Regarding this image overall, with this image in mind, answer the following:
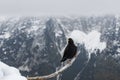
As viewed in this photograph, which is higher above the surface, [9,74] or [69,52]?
[9,74]

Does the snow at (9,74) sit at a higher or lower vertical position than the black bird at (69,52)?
higher

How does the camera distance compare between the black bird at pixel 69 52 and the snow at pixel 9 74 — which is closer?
the snow at pixel 9 74

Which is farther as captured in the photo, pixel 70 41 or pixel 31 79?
pixel 70 41

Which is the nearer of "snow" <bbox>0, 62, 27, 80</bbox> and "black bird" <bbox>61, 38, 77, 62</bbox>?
"snow" <bbox>0, 62, 27, 80</bbox>

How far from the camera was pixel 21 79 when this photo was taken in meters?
18.8

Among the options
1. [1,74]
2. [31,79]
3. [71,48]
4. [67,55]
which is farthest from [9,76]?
[71,48]

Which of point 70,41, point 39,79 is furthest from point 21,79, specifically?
point 70,41

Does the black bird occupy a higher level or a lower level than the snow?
lower

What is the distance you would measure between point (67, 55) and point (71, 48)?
184cm

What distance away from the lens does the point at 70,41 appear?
87.7ft

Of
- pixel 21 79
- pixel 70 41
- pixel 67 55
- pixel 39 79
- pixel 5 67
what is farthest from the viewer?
pixel 70 41

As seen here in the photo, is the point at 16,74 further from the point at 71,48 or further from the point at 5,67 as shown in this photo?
the point at 71,48

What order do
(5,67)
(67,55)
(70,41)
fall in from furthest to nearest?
(70,41), (67,55), (5,67)

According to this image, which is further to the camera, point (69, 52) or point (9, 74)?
point (69, 52)
